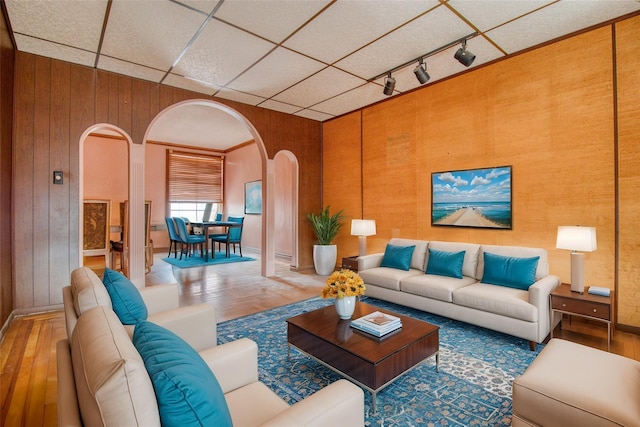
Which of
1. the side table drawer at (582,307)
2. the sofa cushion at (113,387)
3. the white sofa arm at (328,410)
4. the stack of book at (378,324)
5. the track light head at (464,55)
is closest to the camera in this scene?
the sofa cushion at (113,387)

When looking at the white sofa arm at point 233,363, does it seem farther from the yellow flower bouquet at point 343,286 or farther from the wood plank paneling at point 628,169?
the wood plank paneling at point 628,169

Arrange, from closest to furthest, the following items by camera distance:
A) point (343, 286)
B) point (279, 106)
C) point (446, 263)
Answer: point (343, 286) → point (446, 263) → point (279, 106)

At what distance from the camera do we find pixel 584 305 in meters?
2.66

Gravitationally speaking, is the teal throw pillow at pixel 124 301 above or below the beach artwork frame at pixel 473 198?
below

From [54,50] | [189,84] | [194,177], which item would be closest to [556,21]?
[189,84]

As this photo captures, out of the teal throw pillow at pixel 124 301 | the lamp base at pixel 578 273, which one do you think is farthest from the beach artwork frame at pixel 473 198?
the teal throw pillow at pixel 124 301

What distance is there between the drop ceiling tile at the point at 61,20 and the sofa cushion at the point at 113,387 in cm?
324

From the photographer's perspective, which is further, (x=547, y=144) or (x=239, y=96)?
(x=239, y=96)

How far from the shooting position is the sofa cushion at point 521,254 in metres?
3.21

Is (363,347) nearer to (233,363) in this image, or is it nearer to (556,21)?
(233,363)

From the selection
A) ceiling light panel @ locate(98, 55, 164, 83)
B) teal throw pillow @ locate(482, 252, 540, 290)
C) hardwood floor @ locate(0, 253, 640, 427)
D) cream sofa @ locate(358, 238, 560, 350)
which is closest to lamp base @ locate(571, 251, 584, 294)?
cream sofa @ locate(358, 238, 560, 350)

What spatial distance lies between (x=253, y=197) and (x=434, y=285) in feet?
20.6

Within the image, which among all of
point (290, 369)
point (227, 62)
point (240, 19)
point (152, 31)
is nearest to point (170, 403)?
point (290, 369)

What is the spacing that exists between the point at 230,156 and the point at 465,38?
787 centimetres
